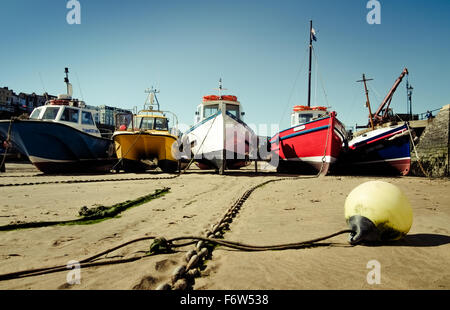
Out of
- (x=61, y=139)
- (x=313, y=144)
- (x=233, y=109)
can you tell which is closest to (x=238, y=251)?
(x=313, y=144)

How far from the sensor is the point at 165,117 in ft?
48.5

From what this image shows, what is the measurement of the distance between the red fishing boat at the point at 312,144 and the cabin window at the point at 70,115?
1080cm

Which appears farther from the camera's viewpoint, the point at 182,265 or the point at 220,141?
the point at 220,141

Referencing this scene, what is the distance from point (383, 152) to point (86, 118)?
606 inches

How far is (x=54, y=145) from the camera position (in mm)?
11828

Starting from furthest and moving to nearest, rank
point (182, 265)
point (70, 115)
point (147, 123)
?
point (147, 123), point (70, 115), point (182, 265)

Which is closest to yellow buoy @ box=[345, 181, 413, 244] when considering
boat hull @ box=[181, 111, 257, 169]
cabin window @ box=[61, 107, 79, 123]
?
boat hull @ box=[181, 111, 257, 169]

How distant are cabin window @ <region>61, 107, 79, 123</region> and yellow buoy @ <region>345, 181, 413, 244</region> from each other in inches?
556

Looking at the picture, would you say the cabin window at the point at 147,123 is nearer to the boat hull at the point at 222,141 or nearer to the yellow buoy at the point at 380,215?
the boat hull at the point at 222,141

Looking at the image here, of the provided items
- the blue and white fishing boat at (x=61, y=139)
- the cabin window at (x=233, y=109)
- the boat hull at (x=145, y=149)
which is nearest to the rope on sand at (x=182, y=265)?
the boat hull at (x=145, y=149)

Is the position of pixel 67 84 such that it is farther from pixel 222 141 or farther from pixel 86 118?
pixel 222 141

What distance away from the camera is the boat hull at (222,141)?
11375 mm

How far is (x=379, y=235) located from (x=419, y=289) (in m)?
0.87
